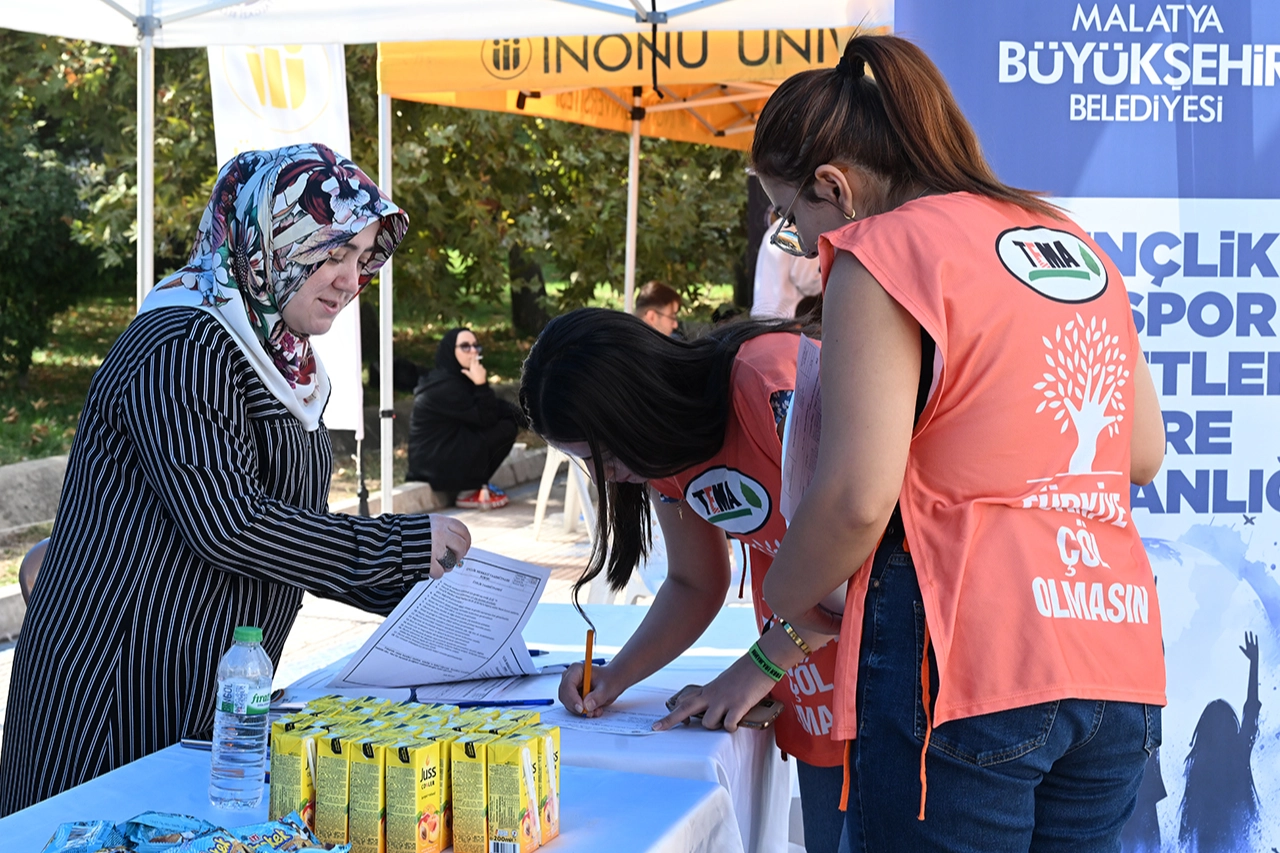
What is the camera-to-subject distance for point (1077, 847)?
4.16ft

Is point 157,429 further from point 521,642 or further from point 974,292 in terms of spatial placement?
point 974,292

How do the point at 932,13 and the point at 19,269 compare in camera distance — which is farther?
the point at 19,269

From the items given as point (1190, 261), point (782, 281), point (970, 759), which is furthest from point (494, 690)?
point (782, 281)

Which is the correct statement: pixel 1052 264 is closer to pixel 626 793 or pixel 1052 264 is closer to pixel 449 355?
pixel 626 793

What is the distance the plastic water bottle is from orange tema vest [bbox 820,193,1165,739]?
0.71 meters

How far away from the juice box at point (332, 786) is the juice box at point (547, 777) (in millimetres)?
186

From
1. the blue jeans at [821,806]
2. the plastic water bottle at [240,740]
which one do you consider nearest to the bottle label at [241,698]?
the plastic water bottle at [240,740]

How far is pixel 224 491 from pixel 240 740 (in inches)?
13.4

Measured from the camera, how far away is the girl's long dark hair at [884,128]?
1306 millimetres

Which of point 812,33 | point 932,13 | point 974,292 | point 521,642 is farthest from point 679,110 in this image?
point 974,292

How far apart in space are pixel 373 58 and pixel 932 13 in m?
9.82

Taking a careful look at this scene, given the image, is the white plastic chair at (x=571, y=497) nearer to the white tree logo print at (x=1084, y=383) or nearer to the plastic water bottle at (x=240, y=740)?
the plastic water bottle at (x=240, y=740)

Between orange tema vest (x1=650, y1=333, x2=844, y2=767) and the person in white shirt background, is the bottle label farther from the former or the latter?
the person in white shirt background

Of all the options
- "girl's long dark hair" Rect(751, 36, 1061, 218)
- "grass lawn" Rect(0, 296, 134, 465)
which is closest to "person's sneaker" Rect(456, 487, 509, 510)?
"grass lawn" Rect(0, 296, 134, 465)
